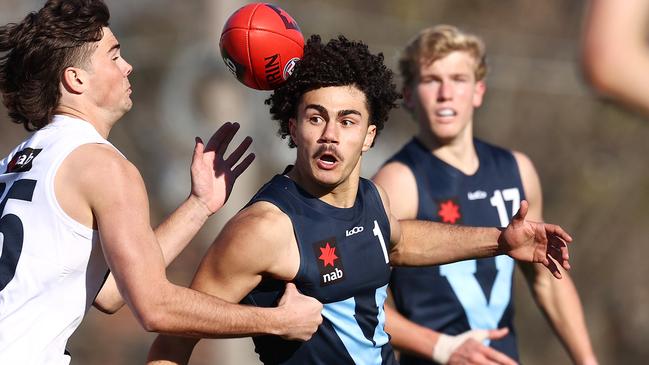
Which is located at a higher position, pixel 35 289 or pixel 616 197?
pixel 35 289

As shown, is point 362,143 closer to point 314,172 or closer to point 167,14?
point 314,172

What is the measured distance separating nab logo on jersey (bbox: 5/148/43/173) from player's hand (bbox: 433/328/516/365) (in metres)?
2.27

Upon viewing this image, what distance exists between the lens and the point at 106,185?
153 inches

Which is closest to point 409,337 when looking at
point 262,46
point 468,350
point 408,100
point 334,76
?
point 468,350

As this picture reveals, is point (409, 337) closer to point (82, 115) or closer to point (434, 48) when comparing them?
point (434, 48)

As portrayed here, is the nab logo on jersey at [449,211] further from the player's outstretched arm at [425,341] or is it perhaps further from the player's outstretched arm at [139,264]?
the player's outstretched arm at [139,264]

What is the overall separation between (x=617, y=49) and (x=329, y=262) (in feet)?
7.43

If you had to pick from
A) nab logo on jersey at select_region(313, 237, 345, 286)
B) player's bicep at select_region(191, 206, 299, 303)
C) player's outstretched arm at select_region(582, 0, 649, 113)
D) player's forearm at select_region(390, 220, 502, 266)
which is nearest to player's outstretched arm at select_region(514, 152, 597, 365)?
player's forearm at select_region(390, 220, 502, 266)

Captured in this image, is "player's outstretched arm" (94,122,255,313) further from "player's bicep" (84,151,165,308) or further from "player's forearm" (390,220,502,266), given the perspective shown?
"player's forearm" (390,220,502,266)

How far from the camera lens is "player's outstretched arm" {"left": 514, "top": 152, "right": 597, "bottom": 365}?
5.82 meters

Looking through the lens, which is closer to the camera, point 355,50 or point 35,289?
point 35,289

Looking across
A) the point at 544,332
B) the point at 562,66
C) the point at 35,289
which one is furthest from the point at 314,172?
the point at 562,66

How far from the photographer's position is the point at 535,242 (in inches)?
177

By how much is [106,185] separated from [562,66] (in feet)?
45.6
